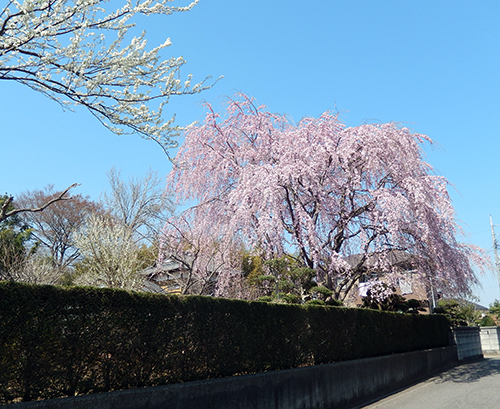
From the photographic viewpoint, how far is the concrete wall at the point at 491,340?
25.7 meters

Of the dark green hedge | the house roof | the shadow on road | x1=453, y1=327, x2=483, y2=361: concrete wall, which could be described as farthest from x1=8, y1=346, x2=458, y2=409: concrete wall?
x1=453, y1=327, x2=483, y2=361: concrete wall

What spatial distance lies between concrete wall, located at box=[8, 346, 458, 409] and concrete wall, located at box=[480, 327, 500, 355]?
1457 centimetres

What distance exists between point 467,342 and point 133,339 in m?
20.1

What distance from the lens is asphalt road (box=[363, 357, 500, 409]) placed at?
9.45 metres

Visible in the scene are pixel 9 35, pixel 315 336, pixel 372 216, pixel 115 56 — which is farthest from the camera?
pixel 372 216

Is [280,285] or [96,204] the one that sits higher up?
[96,204]

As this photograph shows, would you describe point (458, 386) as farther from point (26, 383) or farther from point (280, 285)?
point (26, 383)

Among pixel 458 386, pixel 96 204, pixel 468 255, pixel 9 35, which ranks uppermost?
pixel 96 204

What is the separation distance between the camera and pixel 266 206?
1238cm

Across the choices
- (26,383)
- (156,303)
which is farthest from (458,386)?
(26,383)

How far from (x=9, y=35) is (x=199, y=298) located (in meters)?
4.79

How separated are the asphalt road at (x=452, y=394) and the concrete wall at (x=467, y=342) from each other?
5.42 m

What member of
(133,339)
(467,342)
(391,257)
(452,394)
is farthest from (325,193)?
(467,342)

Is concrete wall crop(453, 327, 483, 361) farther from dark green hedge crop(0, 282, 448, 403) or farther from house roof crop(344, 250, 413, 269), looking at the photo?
dark green hedge crop(0, 282, 448, 403)
